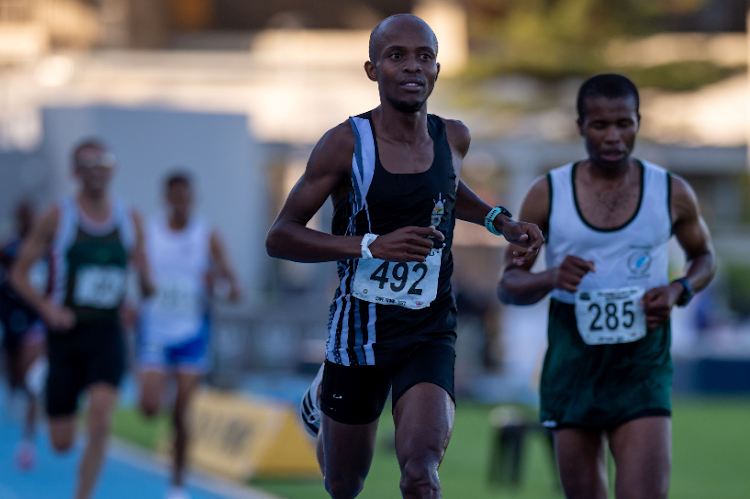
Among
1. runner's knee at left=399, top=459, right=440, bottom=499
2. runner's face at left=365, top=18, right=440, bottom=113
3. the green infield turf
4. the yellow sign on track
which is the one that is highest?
runner's face at left=365, top=18, right=440, bottom=113

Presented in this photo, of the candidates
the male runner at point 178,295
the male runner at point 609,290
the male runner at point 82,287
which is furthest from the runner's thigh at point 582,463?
the male runner at point 178,295

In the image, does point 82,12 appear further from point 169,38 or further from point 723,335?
point 723,335

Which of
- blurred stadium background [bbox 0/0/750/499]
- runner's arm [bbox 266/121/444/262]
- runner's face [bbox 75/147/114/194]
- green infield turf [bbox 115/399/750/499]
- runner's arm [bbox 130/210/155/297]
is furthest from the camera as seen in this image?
blurred stadium background [bbox 0/0/750/499]

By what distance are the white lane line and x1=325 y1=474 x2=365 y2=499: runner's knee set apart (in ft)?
13.3

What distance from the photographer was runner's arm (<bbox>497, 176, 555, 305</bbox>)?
4.96m

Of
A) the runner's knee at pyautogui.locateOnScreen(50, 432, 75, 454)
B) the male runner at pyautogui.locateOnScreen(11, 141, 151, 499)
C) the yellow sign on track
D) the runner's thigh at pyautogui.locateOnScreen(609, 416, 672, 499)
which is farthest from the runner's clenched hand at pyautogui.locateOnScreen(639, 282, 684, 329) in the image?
the yellow sign on track

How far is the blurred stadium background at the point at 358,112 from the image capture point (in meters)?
14.2

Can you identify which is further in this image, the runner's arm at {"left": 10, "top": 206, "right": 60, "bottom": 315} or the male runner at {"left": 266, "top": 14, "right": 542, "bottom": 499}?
the runner's arm at {"left": 10, "top": 206, "right": 60, "bottom": 315}

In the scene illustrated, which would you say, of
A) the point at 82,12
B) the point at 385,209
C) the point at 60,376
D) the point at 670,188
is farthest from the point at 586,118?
the point at 82,12

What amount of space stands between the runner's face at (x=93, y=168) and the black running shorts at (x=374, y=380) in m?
3.19

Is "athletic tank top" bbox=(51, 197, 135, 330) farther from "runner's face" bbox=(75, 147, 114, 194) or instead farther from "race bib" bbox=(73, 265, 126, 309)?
"runner's face" bbox=(75, 147, 114, 194)

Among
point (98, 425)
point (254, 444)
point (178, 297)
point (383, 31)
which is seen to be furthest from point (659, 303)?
point (254, 444)

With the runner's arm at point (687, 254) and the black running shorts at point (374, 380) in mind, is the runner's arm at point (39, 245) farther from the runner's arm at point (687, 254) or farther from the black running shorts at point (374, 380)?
the runner's arm at point (687, 254)

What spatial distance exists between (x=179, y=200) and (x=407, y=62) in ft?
16.1
